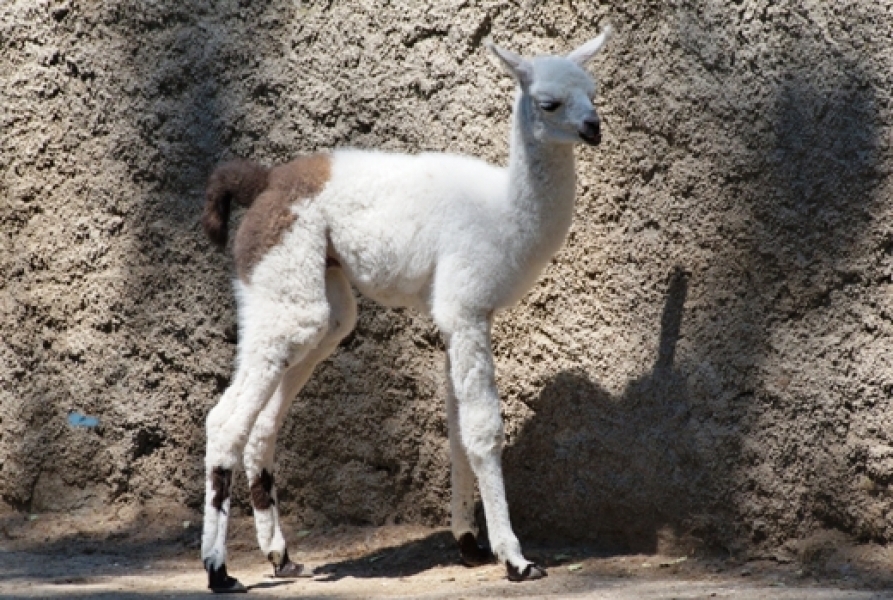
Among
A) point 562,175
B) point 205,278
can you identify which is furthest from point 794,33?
point 205,278

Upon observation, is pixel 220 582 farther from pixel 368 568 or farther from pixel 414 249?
pixel 414 249

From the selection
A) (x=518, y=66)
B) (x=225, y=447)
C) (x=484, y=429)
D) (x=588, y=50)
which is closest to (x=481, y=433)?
(x=484, y=429)

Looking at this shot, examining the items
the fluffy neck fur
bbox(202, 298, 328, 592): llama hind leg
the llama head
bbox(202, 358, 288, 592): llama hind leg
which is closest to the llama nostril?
the llama head

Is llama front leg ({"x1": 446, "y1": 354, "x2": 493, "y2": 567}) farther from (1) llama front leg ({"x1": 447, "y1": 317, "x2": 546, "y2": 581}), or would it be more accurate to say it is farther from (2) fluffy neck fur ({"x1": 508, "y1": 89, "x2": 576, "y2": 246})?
(2) fluffy neck fur ({"x1": 508, "y1": 89, "x2": 576, "y2": 246})

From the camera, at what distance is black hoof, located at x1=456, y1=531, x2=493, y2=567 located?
5.57 meters

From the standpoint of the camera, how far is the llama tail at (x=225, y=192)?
5422 mm

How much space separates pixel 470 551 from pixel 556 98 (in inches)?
77.1

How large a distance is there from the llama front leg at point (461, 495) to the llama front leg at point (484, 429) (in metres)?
0.29

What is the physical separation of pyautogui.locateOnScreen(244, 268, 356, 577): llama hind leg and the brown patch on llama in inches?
13.8

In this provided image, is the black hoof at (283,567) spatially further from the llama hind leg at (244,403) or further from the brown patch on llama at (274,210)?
the brown patch on llama at (274,210)

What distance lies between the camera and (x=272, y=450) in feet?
18.3

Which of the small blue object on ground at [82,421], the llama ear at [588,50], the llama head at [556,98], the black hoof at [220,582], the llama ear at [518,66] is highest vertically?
the llama ear at [588,50]

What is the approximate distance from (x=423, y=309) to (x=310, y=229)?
59cm

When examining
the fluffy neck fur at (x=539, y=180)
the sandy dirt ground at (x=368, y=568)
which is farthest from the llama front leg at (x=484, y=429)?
the fluffy neck fur at (x=539, y=180)
